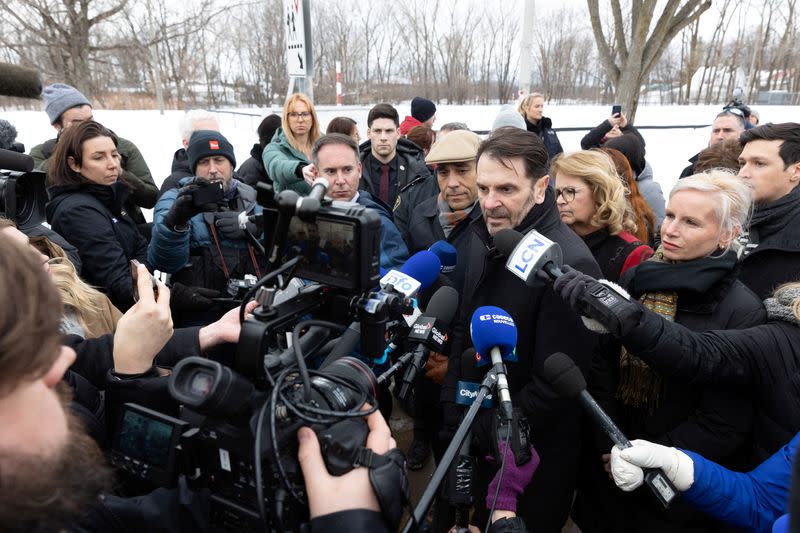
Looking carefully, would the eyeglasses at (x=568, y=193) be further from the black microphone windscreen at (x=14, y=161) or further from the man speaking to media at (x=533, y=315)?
the black microphone windscreen at (x=14, y=161)

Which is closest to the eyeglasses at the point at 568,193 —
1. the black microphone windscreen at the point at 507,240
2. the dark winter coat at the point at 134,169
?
the black microphone windscreen at the point at 507,240

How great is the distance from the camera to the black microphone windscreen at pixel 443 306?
173cm

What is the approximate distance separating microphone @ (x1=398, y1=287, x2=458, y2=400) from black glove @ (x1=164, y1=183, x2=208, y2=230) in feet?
4.20

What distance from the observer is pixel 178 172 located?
414 cm

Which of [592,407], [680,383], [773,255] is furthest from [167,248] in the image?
[773,255]

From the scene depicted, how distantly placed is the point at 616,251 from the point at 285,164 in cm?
268

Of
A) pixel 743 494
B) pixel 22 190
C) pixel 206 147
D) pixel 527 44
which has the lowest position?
pixel 743 494

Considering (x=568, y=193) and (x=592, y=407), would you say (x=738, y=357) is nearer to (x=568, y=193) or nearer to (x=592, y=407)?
(x=592, y=407)

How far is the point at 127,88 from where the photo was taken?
29109 mm

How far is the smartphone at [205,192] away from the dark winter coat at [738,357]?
71.6 inches

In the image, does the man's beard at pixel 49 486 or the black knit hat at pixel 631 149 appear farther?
the black knit hat at pixel 631 149

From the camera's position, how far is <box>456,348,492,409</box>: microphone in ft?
5.48

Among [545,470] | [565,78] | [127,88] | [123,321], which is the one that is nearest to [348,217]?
[123,321]

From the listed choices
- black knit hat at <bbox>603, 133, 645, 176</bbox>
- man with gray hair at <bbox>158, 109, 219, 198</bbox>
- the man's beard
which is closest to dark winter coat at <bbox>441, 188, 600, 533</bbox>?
the man's beard
